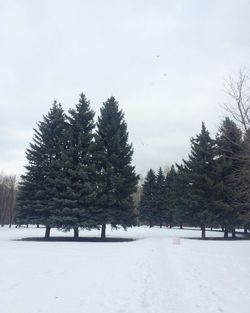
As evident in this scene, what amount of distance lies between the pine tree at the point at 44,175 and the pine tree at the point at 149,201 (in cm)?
3615

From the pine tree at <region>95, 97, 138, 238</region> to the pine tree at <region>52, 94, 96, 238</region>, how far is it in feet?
3.25

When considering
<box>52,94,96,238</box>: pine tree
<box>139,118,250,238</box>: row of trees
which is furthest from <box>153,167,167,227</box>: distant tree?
<box>52,94,96,238</box>: pine tree

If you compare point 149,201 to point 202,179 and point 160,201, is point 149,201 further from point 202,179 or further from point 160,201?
point 202,179

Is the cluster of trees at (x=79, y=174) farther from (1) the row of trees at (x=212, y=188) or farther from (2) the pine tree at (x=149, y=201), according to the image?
(2) the pine tree at (x=149, y=201)

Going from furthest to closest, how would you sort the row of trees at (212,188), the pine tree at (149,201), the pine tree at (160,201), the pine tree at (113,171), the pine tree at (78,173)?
1. the pine tree at (149,201)
2. the pine tree at (160,201)
3. the row of trees at (212,188)
4. the pine tree at (113,171)
5. the pine tree at (78,173)

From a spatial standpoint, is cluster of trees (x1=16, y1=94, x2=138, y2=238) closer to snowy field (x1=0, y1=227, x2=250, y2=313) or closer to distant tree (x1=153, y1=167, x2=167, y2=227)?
snowy field (x1=0, y1=227, x2=250, y2=313)

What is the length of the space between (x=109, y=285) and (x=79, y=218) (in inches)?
912

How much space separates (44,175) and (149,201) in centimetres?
3651

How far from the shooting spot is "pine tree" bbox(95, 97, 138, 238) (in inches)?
1330

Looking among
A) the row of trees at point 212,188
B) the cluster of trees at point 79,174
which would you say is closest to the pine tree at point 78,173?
the cluster of trees at point 79,174

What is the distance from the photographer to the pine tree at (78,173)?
3244cm

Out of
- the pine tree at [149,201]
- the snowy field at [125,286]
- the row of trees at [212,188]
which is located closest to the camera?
the snowy field at [125,286]

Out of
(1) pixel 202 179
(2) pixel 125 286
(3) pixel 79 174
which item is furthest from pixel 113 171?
(2) pixel 125 286

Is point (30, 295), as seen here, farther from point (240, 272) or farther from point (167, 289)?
point (240, 272)
